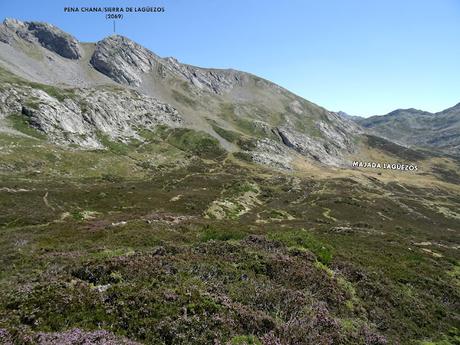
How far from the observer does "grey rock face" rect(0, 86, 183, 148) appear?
129 meters

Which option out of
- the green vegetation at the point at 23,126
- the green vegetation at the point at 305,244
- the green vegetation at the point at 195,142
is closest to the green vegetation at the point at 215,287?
the green vegetation at the point at 305,244

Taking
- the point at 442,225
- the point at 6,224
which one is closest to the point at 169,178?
the point at 6,224

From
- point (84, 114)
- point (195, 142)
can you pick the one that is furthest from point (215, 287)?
point (195, 142)

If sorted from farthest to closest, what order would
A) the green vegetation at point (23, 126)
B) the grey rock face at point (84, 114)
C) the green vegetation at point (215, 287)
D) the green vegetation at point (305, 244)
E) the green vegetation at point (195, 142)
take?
the green vegetation at point (195, 142), the grey rock face at point (84, 114), the green vegetation at point (23, 126), the green vegetation at point (305, 244), the green vegetation at point (215, 287)

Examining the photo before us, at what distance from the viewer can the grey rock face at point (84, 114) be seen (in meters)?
129

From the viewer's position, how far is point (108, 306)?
11.5 metres

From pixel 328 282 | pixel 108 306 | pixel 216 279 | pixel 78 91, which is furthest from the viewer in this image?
pixel 78 91

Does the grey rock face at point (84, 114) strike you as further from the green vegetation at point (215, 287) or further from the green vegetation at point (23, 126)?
the green vegetation at point (215, 287)

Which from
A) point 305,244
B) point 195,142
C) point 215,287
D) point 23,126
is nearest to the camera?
point 215,287

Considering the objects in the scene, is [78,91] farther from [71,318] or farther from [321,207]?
[71,318]

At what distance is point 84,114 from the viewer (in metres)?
151

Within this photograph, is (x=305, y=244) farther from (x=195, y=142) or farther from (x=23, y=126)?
(x=195, y=142)

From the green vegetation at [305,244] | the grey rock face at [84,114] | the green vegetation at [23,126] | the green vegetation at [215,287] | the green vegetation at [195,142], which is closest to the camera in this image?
the green vegetation at [215,287]

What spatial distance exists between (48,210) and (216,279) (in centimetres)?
4159
